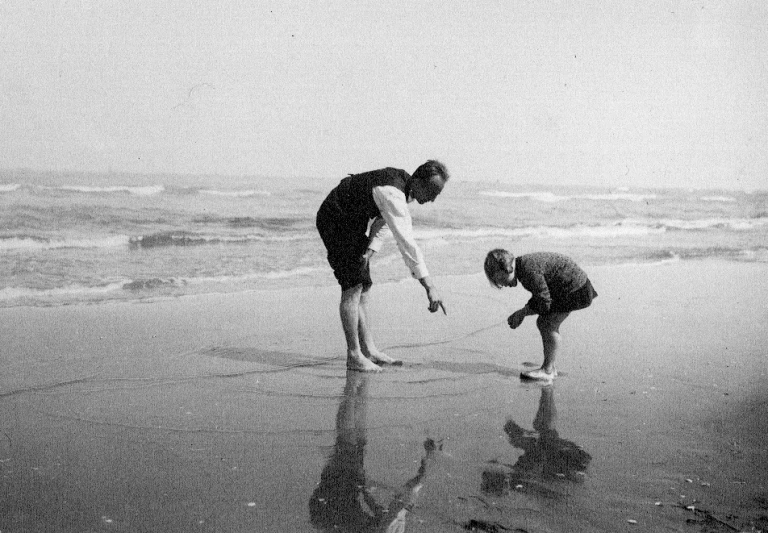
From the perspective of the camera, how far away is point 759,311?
5258mm

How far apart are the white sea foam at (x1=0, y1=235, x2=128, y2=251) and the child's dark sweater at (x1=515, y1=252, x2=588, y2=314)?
6.83 m

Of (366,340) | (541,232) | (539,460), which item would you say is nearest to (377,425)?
(539,460)

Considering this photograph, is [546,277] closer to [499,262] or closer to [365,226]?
[499,262]

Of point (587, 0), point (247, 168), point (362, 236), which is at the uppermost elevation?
point (587, 0)

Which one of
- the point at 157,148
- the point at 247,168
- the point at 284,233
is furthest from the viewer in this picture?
the point at 247,168

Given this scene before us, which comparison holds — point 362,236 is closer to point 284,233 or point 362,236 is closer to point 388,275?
point 388,275

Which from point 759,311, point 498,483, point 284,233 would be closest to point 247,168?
point 284,233

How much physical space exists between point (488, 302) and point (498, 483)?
346 centimetres

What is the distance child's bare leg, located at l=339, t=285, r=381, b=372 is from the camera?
11.7ft

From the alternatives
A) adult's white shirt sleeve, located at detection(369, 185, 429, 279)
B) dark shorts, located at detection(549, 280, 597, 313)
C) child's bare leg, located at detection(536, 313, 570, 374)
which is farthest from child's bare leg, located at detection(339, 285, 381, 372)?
dark shorts, located at detection(549, 280, 597, 313)

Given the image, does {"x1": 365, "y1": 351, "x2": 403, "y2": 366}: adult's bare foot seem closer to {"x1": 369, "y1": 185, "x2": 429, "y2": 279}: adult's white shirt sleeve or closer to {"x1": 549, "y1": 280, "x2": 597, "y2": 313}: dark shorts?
{"x1": 369, "y1": 185, "x2": 429, "y2": 279}: adult's white shirt sleeve

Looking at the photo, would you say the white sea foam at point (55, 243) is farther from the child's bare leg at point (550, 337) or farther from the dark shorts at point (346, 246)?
the child's bare leg at point (550, 337)

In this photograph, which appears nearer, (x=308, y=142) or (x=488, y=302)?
(x=488, y=302)

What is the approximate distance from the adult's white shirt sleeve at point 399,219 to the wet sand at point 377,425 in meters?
0.56
